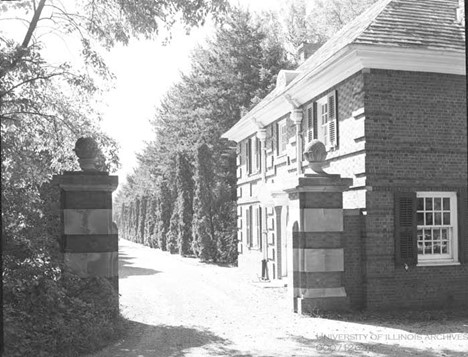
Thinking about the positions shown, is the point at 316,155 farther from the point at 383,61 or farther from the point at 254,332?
the point at 254,332

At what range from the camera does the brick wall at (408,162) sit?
1202 centimetres

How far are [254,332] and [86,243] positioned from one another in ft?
11.4

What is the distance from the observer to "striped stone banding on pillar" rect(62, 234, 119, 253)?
32.3 feet

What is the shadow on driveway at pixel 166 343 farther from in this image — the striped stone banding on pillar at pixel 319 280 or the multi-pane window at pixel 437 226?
the multi-pane window at pixel 437 226

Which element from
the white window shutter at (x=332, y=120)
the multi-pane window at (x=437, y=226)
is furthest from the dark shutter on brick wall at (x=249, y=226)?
the multi-pane window at (x=437, y=226)

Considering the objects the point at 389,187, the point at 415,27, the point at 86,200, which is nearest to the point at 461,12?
the point at 415,27

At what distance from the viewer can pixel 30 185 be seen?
8.93 m

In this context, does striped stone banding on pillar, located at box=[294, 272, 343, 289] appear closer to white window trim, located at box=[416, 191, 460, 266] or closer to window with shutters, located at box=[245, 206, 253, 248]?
white window trim, located at box=[416, 191, 460, 266]

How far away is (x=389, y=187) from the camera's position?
479 inches

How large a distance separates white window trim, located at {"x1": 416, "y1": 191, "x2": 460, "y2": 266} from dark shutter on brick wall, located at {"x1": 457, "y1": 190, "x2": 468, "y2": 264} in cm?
7

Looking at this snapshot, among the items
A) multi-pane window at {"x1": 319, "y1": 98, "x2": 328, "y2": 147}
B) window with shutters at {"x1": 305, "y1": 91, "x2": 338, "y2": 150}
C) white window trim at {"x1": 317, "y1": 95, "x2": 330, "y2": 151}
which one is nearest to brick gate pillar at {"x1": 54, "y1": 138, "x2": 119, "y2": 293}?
window with shutters at {"x1": 305, "y1": 91, "x2": 338, "y2": 150}

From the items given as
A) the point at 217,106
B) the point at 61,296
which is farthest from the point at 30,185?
the point at 217,106

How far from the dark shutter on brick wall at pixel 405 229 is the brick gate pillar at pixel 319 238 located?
4.74 ft

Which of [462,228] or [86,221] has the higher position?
[86,221]
